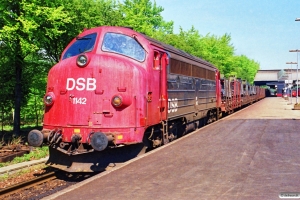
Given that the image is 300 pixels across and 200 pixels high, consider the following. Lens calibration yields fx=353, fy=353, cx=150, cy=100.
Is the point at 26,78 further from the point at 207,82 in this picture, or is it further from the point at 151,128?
the point at 151,128

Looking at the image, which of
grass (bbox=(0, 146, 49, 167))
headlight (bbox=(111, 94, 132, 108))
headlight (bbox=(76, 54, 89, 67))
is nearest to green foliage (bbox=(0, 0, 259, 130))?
grass (bbox=(0, 146, 49, 167))

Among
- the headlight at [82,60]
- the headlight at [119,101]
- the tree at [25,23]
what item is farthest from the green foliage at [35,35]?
the headlight at [119,101]

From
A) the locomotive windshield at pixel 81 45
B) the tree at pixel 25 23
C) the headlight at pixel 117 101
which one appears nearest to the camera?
the headlight at pixel 117 101

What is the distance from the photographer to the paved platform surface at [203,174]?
6.32 meters

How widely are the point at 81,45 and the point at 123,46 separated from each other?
1302 millimetres

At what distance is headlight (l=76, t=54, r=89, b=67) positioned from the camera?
9.16 metres

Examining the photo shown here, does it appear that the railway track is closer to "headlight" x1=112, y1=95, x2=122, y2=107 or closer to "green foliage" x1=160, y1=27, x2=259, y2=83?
"headlight" x1=112, y1=95, x2=122, y2=107

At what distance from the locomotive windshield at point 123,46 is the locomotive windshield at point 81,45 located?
404mm

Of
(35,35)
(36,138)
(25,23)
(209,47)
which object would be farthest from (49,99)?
(209,47)

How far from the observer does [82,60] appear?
9.21 metres

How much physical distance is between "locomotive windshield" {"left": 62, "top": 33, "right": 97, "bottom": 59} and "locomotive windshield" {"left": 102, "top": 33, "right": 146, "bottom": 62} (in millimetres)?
404

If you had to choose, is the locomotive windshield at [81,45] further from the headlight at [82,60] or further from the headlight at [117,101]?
the headlight at [117,101]

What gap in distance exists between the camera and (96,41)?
32.6ft

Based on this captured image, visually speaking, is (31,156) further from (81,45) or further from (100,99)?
(100,99)
